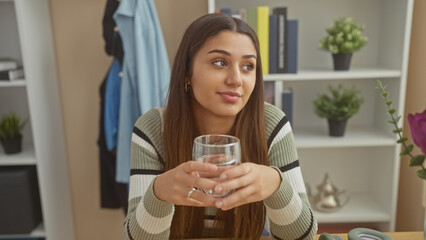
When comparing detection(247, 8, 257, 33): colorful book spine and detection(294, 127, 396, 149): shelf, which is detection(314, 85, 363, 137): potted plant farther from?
detection(247, 8, 257, 33): colorful book spine

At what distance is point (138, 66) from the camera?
1867 millimetres

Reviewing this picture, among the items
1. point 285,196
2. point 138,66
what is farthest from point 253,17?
point 285,196

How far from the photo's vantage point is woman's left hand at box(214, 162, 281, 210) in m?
0.69

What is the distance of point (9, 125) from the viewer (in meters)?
2.02

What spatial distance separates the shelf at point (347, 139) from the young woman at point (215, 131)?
2.72 feet

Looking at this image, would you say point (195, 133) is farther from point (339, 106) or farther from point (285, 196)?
point (339, 106)

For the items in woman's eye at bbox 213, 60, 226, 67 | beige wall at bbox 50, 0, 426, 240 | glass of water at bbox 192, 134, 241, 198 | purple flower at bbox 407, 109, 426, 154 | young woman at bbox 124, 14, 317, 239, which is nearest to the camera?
purple flower at bbox 407, 109, 426, 154

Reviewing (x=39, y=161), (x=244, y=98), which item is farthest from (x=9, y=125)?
(x=244, y=98)

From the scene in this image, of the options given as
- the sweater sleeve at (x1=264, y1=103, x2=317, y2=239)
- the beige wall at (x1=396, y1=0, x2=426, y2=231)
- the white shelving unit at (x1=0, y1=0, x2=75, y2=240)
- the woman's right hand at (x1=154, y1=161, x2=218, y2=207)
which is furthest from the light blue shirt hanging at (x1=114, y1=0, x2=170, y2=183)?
the beige wall at (x1=396, y1=0, x2=426, y2=231)

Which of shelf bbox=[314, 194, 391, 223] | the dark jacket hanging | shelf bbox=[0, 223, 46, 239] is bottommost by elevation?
shelf bbox=[0, 223, 46, 239]

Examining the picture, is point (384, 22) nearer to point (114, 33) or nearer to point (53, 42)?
point (114, 33)

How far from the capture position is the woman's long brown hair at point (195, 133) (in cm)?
105

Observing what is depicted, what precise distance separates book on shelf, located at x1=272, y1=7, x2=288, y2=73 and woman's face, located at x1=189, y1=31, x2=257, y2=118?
922 mm

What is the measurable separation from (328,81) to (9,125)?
1.82 metres
